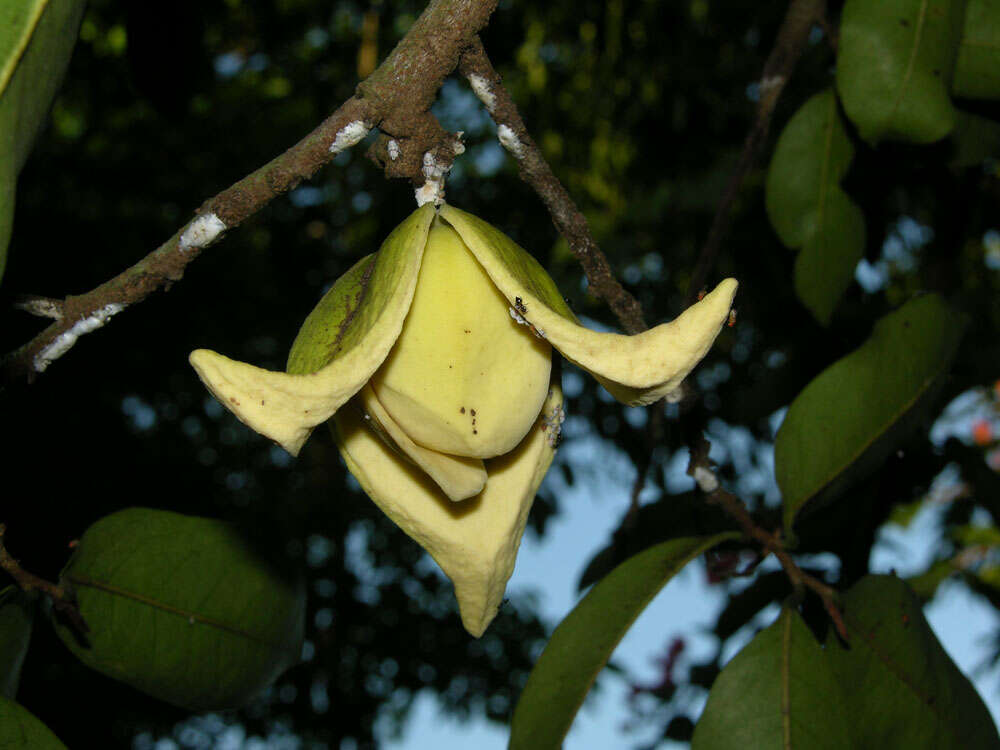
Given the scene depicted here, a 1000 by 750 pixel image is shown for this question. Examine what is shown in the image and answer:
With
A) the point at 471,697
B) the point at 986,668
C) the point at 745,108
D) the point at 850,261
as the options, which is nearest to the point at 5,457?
the point at 850,261

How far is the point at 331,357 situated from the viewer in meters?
0.78

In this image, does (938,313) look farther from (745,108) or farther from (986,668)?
(986,668)

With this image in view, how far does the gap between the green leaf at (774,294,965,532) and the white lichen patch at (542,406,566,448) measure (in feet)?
1.86

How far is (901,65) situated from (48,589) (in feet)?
4.77

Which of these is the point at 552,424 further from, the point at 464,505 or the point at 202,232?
the point at 202,232

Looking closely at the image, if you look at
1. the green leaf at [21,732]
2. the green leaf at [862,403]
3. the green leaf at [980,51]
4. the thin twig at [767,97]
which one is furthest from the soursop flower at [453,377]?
the green leaf at [980,51]

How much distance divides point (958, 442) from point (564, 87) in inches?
102

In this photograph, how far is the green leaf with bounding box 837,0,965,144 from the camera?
4.16 ft

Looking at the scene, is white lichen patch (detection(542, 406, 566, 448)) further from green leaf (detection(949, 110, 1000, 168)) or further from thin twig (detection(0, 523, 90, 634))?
green leaf (detection(949, 110, 1000, 168))

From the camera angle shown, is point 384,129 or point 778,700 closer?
point 384,129

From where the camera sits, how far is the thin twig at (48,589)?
3.52ft

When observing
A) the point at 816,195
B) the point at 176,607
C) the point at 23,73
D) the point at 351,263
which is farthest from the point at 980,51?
the point at 351,263

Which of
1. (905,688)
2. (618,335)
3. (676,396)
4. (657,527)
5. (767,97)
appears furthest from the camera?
(657,527)

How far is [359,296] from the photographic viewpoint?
0.85 metres
